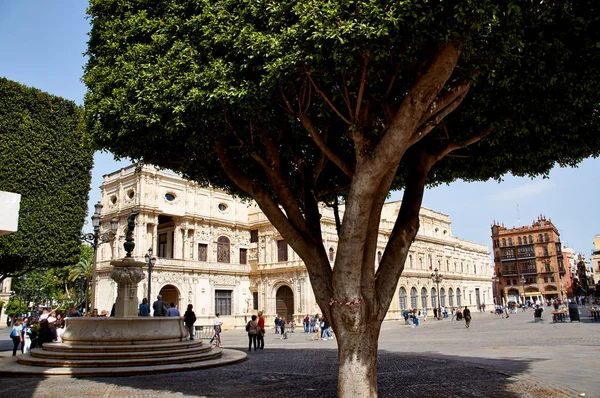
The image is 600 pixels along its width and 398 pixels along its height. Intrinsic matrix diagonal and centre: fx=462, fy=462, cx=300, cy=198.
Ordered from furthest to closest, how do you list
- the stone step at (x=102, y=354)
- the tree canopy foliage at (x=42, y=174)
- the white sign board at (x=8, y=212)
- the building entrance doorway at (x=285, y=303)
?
the building entrance doorway at (x=285, y=303) < the tree canopy foliage at (x=42, y=174) < the stone step at (x=102, y=354) < the white sign board at (x=8, y=212)

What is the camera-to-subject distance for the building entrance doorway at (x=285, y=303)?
129 feet

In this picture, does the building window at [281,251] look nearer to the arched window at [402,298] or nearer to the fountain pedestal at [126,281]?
the arched window at [402,298]

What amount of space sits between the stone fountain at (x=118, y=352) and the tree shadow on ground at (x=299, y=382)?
496mm

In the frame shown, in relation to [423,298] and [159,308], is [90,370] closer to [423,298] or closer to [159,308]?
[159,308]

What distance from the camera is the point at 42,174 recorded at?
18.1 metres

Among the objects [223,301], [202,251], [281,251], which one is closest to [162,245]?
[202,251]

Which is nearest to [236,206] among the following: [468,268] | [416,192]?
[416,192]

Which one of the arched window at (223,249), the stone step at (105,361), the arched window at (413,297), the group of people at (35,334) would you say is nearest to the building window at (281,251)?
the arched window at (223,249)

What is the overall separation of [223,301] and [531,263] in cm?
6954

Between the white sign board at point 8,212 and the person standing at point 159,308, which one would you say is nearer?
the white sign board at point 8,212

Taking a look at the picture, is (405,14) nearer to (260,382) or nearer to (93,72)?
(93,72)

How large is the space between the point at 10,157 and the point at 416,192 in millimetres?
16244

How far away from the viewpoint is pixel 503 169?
8.87 meters

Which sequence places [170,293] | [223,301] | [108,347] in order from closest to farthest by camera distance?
[108,347]
[170,293]
[223,301]
